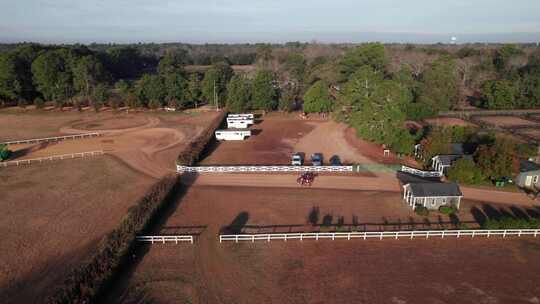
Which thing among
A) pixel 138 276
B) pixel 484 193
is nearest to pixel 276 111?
pixel 484 193

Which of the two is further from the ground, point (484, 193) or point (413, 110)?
point (413, 110)

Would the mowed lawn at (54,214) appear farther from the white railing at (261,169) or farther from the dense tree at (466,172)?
the dense tree at (466,172)

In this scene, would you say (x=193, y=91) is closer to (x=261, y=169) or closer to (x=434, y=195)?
(x=261, y=169)

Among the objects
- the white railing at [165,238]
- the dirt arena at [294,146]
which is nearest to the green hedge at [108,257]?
the white railing at [165,238]

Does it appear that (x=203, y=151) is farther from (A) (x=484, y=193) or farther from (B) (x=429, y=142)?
(A) (x=484, y=193)

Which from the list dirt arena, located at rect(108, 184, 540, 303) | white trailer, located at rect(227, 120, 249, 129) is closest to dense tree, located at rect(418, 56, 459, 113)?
white trailer, located at rect(227, 120, 249, 129)

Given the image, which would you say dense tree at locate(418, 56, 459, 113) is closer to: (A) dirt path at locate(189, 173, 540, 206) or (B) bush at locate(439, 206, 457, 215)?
(A) dirt path at locate(189, 173, 540, 206)

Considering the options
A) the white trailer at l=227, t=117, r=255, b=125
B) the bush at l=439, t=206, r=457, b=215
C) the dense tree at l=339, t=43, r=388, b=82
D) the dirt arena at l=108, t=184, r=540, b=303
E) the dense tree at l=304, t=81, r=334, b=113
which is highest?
the dense tree at l=339, t=43, r=388, b=82
